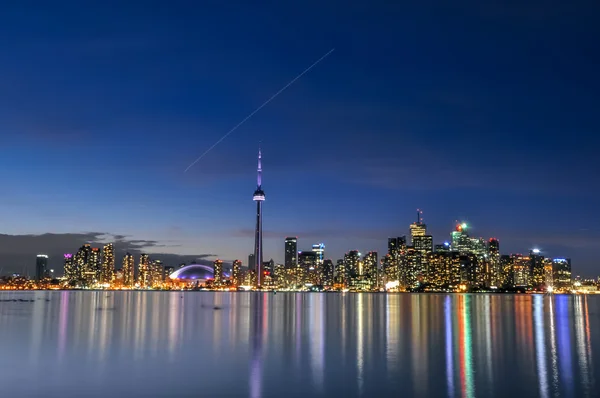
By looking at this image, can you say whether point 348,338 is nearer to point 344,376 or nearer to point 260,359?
point 260,359

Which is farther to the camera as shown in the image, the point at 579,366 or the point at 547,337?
the point at 547,337

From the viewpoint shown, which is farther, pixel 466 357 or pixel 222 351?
pixel 222 351

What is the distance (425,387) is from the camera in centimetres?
2994

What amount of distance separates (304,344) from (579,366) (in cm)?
2191

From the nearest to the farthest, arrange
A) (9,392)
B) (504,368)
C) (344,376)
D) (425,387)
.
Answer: (9,392) → (425,387) → (344,376) → (504,368)

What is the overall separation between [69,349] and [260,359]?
15.5 metres

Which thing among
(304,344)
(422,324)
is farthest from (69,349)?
(422,324)

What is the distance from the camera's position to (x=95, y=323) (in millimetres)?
71375

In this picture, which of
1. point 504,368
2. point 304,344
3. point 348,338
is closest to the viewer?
point 504,368

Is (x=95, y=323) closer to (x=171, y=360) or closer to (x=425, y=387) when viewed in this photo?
(x=171, y=360)

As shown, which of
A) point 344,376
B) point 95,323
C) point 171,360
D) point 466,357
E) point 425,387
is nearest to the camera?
point 425,387

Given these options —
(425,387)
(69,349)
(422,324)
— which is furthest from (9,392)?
(422,324)

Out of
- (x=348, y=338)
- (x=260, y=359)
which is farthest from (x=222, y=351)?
(x=348, y=338)

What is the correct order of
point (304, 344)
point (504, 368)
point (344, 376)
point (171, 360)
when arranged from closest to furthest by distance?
point (344, 376), point (504, 368), point (171, 360), point (304, 344)
